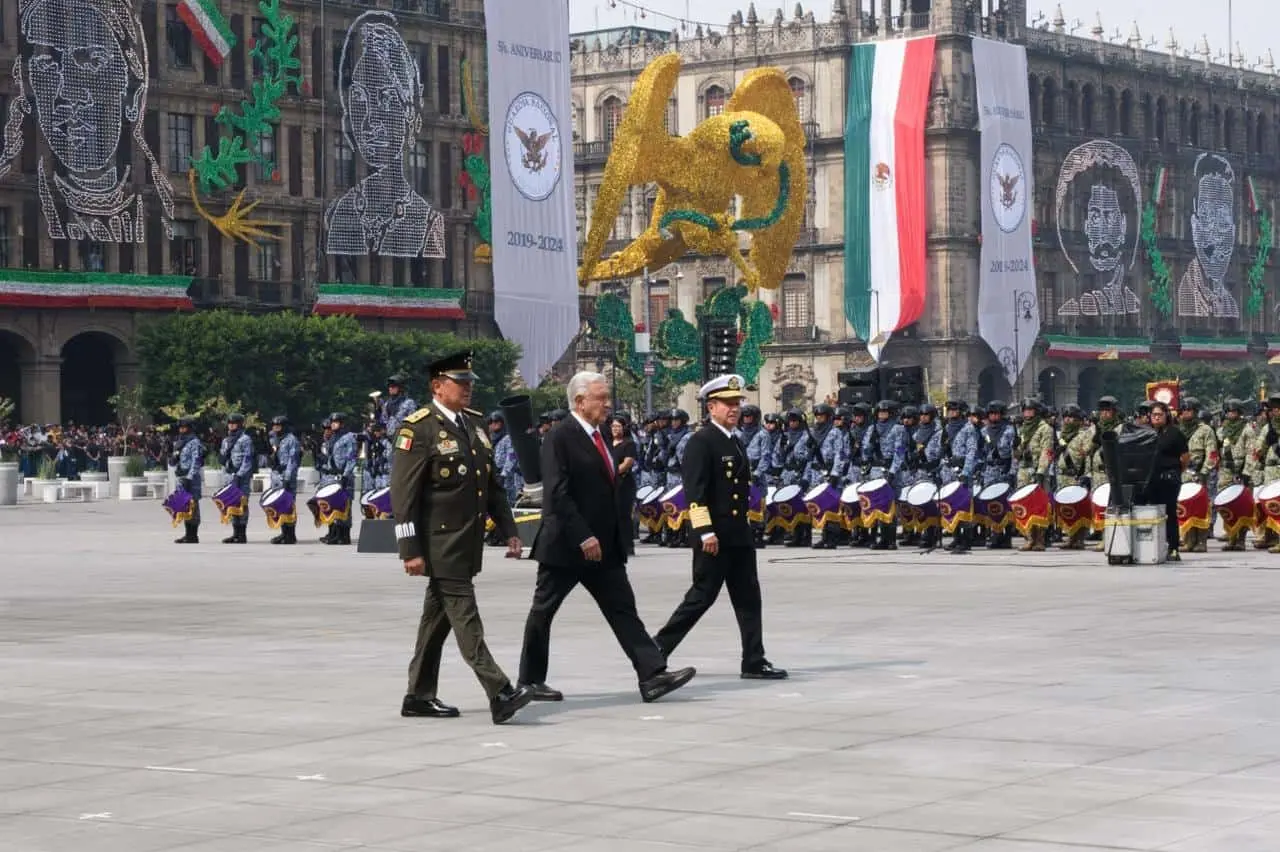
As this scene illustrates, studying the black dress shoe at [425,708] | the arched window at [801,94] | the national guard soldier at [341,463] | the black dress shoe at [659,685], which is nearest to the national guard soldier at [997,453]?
the national guard soldier at [341,463]

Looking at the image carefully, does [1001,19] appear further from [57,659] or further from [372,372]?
[57,659]

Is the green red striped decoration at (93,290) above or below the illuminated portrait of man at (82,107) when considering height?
below

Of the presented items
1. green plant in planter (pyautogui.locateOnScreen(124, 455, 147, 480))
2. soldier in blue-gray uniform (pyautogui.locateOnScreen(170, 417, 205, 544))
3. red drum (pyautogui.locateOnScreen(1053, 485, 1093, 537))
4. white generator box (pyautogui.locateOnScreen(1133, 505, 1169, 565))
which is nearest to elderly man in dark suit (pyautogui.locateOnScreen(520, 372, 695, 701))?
white generator box (pyautogui.locateOnScreen(1133, 505, 1169, 565))

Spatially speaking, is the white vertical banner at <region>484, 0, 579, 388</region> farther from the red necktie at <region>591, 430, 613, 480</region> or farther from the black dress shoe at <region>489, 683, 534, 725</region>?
the black dress shoe at <region>489, 683, 534, 725</region>

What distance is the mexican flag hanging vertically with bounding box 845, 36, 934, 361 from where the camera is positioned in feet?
320

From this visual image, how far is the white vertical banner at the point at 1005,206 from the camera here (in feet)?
318

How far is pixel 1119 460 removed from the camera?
2634 cm

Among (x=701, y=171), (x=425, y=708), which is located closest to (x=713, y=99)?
(x=701, y=171)

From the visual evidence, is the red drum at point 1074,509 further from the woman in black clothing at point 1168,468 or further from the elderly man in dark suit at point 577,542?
the elderly man in dark suit at point 577,542

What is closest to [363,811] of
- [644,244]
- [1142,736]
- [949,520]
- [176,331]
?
[1142,736]

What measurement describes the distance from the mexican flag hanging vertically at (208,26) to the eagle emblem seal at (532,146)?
10.1 meters

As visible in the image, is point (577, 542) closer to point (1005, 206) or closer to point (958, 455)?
point (958, 455)

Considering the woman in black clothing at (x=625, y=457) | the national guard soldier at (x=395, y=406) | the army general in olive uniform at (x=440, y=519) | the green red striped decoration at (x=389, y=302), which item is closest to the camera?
the army general in olive uniform at (x=440, y=519)

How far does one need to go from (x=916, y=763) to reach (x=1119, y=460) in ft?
50.1
